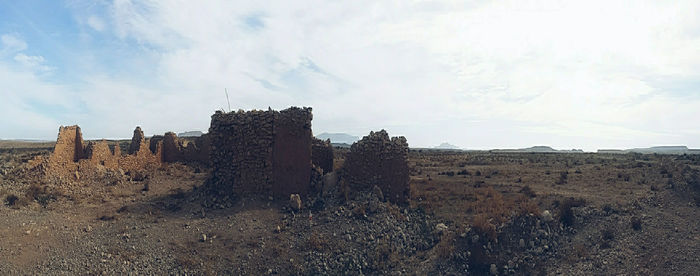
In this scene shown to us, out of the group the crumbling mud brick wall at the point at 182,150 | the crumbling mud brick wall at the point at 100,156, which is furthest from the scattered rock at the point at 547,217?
the crumbling mud brick wall at the point at 182,150

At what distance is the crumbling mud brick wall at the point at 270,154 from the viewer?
1277 cm

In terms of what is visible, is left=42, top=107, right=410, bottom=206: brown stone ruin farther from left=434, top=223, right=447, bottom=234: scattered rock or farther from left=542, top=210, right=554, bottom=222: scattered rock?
left=542, top=210, right=554, bottom=222: scattered rock

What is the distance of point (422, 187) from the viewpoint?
18.2 meters

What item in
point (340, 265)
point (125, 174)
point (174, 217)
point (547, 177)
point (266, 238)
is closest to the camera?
→ point (340, 265)

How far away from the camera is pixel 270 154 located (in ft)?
42.1

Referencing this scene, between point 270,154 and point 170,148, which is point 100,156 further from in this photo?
point 270,154

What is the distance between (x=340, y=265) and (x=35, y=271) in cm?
640

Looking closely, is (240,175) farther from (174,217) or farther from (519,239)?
(519,239)

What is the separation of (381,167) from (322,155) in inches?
113

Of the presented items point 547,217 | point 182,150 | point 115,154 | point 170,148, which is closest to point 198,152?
point 182,150

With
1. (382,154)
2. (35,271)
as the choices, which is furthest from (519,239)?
(35,271)

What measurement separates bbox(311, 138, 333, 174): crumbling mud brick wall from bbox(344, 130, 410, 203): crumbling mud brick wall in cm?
191

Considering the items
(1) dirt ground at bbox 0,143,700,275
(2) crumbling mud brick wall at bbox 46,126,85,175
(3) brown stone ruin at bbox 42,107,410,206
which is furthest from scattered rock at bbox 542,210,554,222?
(2) crumbling mud brick wall at bbox 46,126,85,175

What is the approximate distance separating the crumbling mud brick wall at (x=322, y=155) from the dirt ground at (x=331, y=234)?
2224mm
